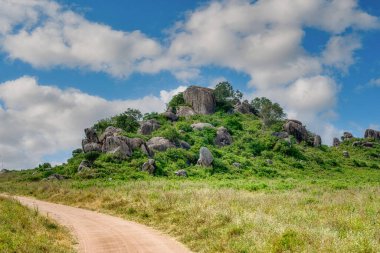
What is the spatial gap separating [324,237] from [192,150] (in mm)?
52261

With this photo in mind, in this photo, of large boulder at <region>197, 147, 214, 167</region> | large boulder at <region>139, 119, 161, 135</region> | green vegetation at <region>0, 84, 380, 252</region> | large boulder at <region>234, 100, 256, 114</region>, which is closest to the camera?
green vegetation at <region>0, 84, 380, 252</region>

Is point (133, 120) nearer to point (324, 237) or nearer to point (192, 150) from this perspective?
point (192, 150)

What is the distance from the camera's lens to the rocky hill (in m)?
55.0

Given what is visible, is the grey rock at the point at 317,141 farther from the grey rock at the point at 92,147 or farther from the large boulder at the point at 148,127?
the grey rock at the point at 92,147

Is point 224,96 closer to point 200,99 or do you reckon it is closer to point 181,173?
point 200,99

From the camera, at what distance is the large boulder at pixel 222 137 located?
74231 millimetres

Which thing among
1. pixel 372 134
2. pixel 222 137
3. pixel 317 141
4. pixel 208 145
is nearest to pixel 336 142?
pixel 372 134

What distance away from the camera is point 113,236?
680 inches

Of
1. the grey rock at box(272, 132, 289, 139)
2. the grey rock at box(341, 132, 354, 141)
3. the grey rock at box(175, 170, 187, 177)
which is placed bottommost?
the grey rock at box(175, 170, 187, 177)

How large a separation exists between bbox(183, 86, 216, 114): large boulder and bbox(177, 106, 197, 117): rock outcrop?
2381 mm

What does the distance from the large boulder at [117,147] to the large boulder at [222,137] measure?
21.5 m

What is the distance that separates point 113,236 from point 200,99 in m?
78.9

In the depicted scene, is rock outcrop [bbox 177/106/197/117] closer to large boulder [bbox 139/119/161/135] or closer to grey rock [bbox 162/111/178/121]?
grey rock [bbox 162/111/178/121]

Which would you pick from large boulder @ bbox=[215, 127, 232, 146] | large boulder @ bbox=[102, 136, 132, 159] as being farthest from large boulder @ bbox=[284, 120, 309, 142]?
large boulder @ bbox=[102, 136, 132, 159]
